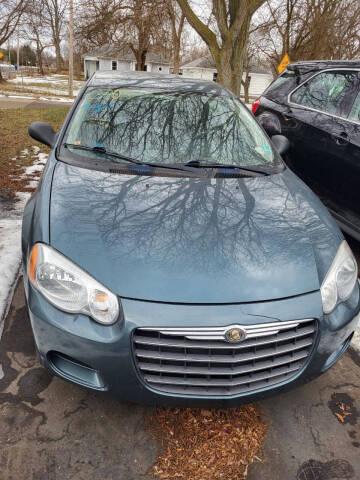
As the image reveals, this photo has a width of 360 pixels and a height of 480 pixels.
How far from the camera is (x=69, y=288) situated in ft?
5.41

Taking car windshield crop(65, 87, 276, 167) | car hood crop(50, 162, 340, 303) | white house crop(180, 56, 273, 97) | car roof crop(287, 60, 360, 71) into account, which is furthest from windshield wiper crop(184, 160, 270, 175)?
white house crop(180, 56, 273, 97)

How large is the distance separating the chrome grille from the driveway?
1.06ft

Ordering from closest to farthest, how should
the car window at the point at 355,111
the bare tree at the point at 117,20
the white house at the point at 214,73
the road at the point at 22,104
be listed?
the car window at the point at 355,111 < the road at the point at 22,104 < the bare tree at the point at 117,20 < the white house at the point at 214,73

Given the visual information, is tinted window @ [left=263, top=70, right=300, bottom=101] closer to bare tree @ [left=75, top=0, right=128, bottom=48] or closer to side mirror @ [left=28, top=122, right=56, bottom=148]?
side mirror @ [left=28, top=122, right=56, bottom=148]

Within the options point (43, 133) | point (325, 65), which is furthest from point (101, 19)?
point (43, 133)

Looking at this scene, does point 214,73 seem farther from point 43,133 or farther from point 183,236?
point 183,236

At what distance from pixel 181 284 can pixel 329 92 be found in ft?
11.0

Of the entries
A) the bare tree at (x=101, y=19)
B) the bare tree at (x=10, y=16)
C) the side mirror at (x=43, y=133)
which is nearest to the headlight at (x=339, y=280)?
the side mirror at (x=43, y=133)

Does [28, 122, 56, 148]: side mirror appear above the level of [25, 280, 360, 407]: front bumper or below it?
above

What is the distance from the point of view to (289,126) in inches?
170

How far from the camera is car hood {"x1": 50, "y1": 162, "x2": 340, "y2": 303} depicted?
5.39 feet

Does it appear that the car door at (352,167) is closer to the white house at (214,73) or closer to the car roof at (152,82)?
the car roof at (152,82)

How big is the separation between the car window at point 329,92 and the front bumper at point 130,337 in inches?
109

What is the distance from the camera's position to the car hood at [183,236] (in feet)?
5.39
